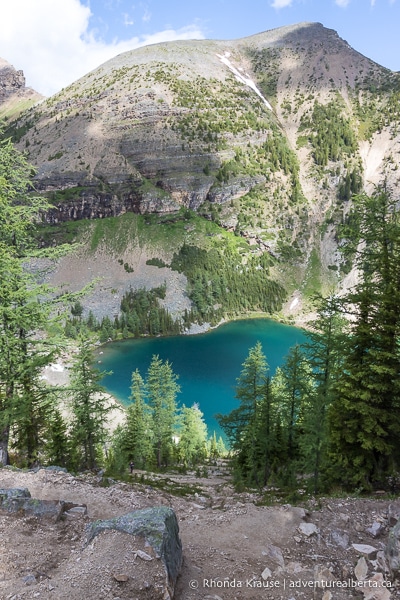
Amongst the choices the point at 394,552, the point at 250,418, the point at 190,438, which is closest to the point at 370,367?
the point at 394,552

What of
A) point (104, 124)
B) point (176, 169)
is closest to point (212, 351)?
point (176, 169)

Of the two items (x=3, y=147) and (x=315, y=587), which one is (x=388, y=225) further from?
(x=3, y=147)

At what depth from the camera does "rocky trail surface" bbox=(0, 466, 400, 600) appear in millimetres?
6650

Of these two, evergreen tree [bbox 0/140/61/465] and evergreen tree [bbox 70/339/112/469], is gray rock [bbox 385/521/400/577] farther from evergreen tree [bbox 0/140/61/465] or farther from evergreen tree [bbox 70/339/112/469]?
evergreen tree [bbox 70/339/112/469]

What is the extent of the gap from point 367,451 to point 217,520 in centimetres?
683

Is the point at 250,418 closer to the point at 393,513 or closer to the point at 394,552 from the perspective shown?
the point at 393,513

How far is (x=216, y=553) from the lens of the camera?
8953 mm

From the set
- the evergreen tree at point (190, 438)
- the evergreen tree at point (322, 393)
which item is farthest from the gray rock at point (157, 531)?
the evergreen tree at point (190, 438)

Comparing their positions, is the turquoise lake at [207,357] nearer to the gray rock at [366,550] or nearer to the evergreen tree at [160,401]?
the evergreen tree at [160,401]

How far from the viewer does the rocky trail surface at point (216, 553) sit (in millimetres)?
6650

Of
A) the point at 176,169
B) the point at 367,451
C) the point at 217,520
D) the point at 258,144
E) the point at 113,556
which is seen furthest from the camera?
the point at 258,144

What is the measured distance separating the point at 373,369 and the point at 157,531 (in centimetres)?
969

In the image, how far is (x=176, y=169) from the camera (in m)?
177

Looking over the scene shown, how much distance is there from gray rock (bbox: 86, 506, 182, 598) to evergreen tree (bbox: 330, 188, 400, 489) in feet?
28.3
